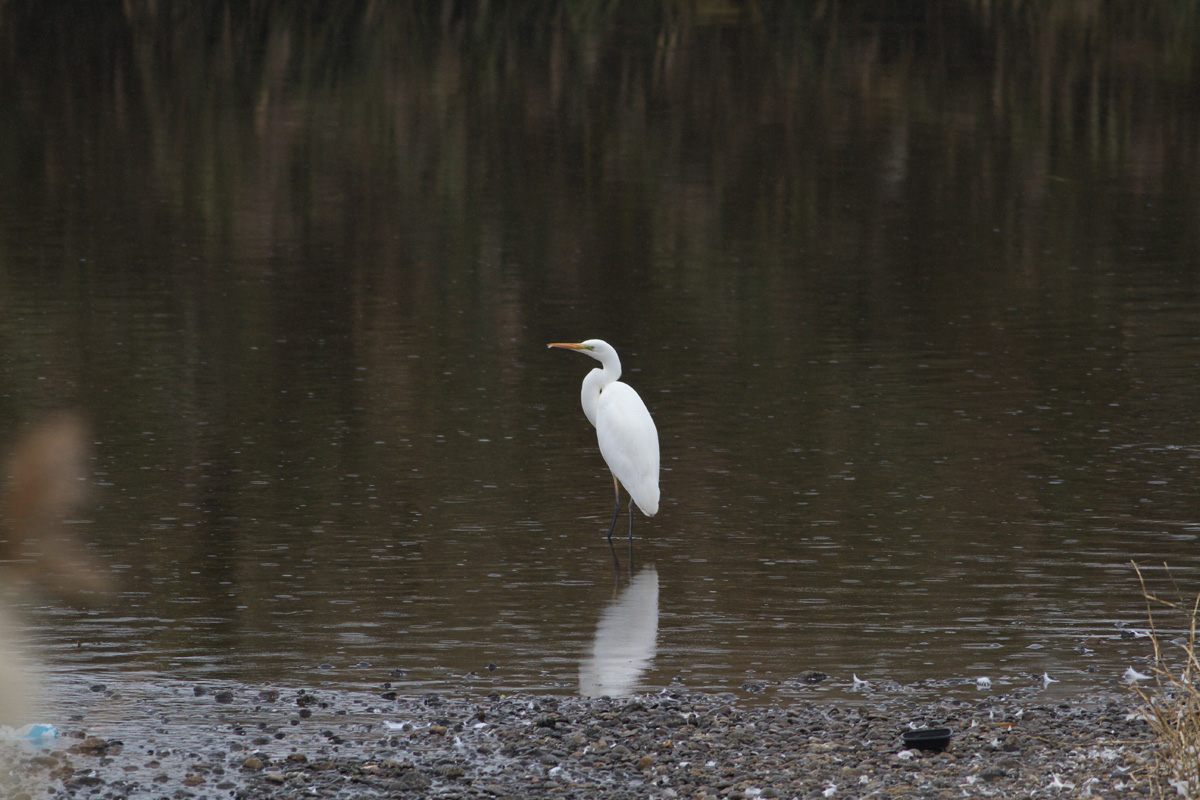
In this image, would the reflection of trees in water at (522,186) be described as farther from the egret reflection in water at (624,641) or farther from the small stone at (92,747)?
the small stone at (92,747)

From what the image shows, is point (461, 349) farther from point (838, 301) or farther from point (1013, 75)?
point (1013, 75)

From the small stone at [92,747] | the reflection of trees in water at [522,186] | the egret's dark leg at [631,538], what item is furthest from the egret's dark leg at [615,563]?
the small stone at [92,747]

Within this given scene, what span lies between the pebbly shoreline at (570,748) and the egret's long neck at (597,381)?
4.11 meters

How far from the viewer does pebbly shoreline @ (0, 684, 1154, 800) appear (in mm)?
6461

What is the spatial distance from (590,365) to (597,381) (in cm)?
574

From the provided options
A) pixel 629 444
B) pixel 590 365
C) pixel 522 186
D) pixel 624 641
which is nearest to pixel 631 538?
pixel 629 444

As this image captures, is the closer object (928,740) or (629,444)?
(928,740)

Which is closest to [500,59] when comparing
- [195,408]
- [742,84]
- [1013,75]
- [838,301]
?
[742,84]

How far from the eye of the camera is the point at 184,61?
43250 mm

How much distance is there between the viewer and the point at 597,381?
1169 cm

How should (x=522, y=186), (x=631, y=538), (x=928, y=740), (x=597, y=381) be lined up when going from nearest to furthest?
(x=928, y=740), (x=631, y=538), (x=597, y=381), (x=522, y=186)

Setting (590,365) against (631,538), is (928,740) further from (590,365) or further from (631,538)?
(590,365)

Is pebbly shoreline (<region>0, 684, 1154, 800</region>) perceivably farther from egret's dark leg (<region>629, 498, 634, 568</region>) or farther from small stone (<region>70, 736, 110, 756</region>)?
egret's dark leg (<region>629, 498, 634, 568</region>)

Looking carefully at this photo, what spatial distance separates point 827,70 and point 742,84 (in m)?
3.30
